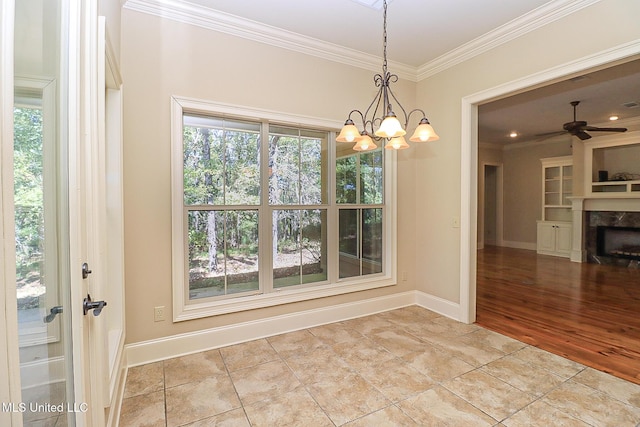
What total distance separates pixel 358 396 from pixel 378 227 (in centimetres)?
203

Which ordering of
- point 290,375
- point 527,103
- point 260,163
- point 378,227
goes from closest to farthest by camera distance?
point 290,375 → point 260,163 → point 378,227 → point 527,103

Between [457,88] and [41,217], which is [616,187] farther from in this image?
[41,217]

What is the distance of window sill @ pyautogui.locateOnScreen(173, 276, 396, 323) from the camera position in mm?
2585

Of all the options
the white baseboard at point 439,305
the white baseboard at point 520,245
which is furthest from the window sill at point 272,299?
the white baseboard at point 520,245

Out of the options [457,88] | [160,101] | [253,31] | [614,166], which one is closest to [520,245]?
[614,166]

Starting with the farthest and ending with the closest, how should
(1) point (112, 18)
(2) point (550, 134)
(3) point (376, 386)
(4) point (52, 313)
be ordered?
(2) point (550, 134) → (3) point (376, 386) → (1) point (112, 18) → (4) point (52, 313)

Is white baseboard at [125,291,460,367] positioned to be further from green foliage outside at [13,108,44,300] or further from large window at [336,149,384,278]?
green foliage outside at [13,108,44,300]

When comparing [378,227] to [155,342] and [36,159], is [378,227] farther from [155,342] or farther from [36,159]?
[36,159]

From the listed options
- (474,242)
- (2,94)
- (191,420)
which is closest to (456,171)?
(474,242)

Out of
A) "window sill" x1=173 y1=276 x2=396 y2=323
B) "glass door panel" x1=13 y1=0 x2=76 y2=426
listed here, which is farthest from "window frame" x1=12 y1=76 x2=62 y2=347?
"window sill" x1=173 y1=276 x2=396 y2=323

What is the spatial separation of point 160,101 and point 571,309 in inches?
197

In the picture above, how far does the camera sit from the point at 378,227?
3.67m

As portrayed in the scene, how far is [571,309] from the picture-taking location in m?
3.64

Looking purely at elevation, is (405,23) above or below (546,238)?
above
